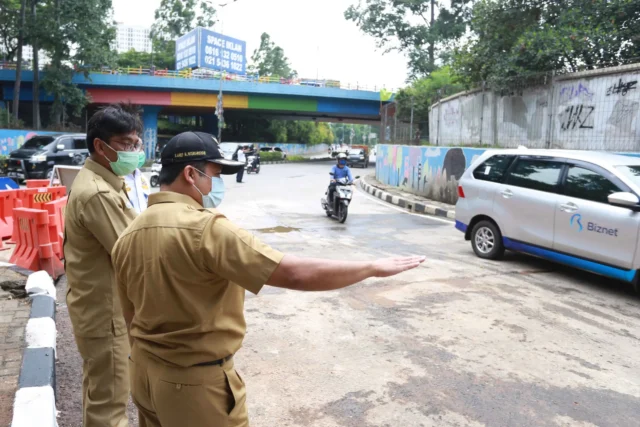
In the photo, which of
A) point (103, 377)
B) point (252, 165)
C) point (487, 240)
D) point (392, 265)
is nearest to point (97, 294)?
point (103, 377)

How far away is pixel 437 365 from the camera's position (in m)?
4.02

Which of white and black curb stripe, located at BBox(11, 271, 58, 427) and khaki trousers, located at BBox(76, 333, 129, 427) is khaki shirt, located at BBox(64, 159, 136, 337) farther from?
white and black curb stripe, located at BBox(11, 271, 58, 427)

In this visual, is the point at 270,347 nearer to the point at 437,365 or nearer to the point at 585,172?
the point at 437,365

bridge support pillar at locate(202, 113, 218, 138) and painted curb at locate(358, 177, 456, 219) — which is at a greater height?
bridge support pillar at locate(202, 113, 218, 138)

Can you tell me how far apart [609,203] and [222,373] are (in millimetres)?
5508

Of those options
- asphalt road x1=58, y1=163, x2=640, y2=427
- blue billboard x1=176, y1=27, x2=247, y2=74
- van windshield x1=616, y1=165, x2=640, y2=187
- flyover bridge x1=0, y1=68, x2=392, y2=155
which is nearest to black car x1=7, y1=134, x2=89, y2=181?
asphalt road x1=58, y1=163, x2=640, y2=427

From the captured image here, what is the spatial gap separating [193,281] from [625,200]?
17.6ft

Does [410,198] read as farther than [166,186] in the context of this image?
Yes

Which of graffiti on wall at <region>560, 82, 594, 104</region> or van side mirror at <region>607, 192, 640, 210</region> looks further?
graffiti on wall at <region>560, 82, 594, 104</region>

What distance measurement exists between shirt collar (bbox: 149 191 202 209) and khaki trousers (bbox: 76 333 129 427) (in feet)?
3.79

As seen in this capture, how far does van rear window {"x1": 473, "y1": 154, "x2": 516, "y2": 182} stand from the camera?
758 cm

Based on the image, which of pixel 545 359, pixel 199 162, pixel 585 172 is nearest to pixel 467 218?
pixel 585 172

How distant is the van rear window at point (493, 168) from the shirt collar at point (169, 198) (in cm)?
637

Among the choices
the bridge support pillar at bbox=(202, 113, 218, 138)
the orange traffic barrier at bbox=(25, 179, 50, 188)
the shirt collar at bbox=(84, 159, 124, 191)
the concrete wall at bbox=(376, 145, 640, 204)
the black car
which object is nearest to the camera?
the shirt collar at bbox=(84, 159, 124, 191)
